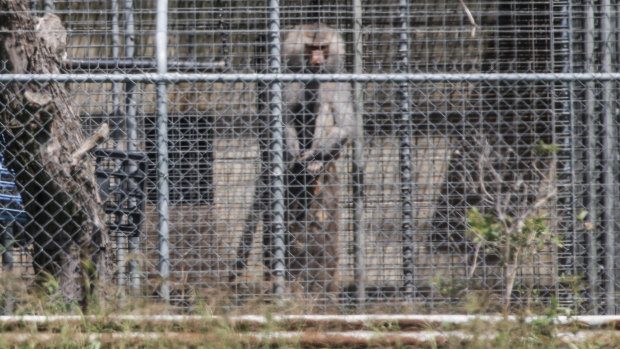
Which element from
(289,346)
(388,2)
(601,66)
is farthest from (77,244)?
(601,66)

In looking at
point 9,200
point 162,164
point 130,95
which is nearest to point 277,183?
point 162,164

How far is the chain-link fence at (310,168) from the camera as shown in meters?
3.44

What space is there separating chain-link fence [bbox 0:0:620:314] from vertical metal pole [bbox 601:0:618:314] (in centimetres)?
2

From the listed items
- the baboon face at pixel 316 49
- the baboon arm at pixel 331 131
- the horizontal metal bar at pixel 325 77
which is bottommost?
the baboon arm at pixel 331 131

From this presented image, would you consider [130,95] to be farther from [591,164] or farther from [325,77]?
[591,164]

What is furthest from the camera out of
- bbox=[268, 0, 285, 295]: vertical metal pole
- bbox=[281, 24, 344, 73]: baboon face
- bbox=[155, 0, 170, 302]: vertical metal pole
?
bbox=[281, 24, 344, 73]: baboon face

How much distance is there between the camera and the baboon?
4.42 m

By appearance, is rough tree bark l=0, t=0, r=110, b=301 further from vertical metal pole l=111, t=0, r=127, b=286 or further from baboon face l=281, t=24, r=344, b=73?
baboon face l=281, t=24, r=344, b=73

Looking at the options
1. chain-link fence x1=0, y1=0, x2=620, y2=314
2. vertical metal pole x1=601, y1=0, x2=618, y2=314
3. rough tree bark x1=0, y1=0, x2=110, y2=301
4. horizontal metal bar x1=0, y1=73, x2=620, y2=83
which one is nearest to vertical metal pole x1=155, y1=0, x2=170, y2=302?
chain-link fence x1=0, y1=0, x2=620, y2=314

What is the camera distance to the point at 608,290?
3.93m

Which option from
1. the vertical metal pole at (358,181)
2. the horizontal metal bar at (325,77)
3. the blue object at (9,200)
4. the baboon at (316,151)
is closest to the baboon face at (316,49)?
the baboon at (316,151)

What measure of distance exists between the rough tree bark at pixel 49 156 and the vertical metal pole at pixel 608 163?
2.81 metres

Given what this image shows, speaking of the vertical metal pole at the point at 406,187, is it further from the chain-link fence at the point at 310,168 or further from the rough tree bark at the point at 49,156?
the rough tree bark at the point at 49,156

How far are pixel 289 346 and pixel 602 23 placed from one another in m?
3.02
